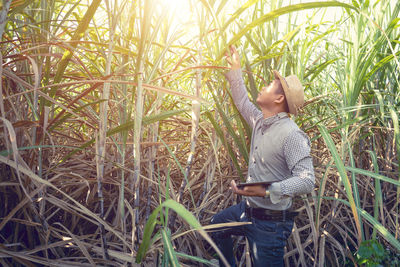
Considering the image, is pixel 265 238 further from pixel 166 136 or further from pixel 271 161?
pixel 166 136

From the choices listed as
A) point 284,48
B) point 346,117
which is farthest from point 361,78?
point 284,48

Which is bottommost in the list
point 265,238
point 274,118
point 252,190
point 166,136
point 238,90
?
point 265,238

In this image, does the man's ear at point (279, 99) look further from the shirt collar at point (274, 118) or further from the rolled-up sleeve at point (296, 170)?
the rolled-up sleeve at point (296, 170)

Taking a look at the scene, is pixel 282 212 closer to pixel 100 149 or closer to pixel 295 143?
pixel 295 143

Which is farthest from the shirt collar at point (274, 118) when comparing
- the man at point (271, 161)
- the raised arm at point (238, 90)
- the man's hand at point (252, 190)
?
the man's hand at point (252, 190)

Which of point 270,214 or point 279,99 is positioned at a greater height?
point 279,99

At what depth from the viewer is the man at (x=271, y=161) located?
48.3 inches

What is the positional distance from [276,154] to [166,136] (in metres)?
0.58

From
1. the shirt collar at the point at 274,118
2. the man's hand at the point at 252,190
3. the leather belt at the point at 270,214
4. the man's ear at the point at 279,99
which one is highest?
the man's ear at the point at 279,99

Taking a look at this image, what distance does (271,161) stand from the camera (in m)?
1.31

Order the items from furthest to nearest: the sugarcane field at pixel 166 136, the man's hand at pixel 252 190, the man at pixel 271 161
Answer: the man at pixel 271 161
the man's hand at pixel 252 190
the sugarcane field at pixel 166 136

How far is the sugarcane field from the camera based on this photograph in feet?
2.88

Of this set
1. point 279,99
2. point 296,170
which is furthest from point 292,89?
point 296,170

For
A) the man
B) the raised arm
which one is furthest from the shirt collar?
the raised arm
